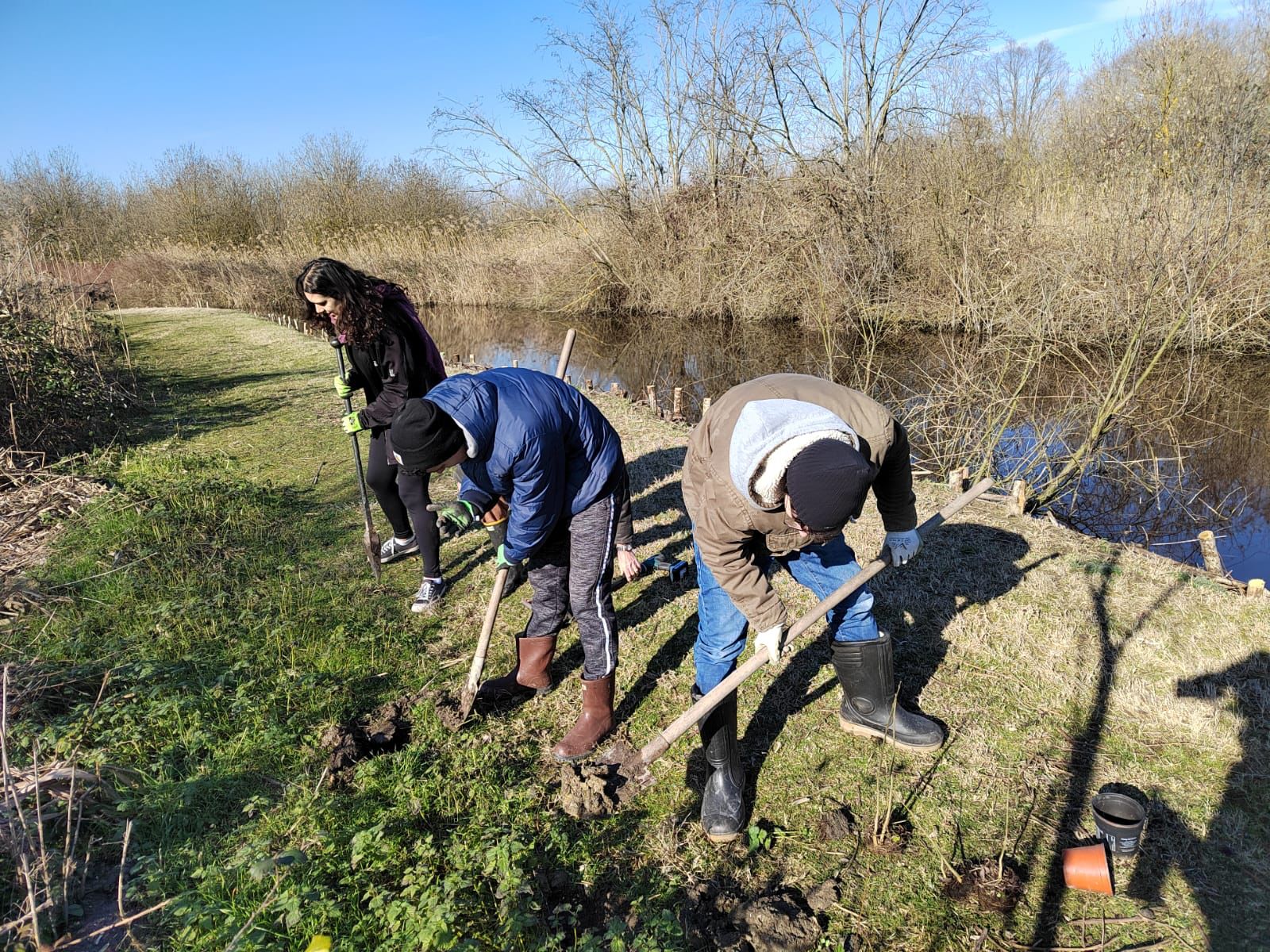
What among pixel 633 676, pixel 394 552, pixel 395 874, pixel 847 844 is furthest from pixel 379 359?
pixel 847 844

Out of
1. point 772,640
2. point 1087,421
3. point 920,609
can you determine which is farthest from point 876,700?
point 1087,421

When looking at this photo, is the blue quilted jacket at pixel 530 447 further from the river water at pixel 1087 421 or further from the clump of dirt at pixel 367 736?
the river water at pixel 1087 421

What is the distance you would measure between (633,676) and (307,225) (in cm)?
2410

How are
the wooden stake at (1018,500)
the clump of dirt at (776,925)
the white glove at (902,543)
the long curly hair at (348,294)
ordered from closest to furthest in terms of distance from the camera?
the clump of dirt at (776,925) < the white glove at (902,543) < the long curly hair at (348,294) < the wooden stake at (1018,500)

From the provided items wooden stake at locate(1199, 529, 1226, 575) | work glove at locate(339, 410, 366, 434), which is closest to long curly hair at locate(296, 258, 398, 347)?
work glove at locate(339, 410, 366, 434)

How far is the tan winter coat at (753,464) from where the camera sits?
83.8 inches

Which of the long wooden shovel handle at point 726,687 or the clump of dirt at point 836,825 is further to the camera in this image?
the clump of dirt at point 836,825

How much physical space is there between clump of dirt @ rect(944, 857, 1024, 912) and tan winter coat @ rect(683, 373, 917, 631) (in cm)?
108

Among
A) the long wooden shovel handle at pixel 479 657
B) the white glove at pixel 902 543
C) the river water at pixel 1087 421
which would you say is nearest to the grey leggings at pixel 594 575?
the long wooden shovel handle at pixel 479 657

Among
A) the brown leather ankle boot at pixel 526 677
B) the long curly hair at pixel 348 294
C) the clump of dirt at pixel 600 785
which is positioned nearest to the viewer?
the clump of dirt at pixel 600 785

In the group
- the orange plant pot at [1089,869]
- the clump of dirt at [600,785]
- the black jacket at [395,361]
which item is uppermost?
the black jacket at [395,361]

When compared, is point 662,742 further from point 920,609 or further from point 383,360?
point 383,360

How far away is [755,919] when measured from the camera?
2.29m

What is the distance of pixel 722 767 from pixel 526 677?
3.68 feet
